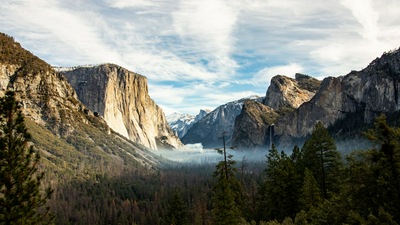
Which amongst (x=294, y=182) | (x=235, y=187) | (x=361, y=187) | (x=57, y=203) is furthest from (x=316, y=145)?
(x=57, y=203)

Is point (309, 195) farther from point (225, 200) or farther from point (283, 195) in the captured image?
point (225, 200)

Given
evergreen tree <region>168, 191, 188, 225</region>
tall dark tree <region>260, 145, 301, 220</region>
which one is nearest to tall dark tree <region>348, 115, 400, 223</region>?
tall dark tree <region>260, 145, 301, 220</region>

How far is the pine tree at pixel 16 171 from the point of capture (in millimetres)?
23078

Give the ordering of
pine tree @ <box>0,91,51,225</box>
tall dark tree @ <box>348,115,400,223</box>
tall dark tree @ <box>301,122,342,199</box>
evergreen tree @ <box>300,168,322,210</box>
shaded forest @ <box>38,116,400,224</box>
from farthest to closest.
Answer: tall dark tree @ <box>301,122,342,199</box>
evergreen tree @ <box>300,168,322,210</box>
pine tree @ <box>0,91,51,225</box>
shaded forest @ <box>38,116,400,224</box>
tall dark tree @ <box>348,115,400,223</box>

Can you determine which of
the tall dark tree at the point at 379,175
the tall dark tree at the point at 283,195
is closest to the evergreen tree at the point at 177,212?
the tall dark tree at the point at 283,195

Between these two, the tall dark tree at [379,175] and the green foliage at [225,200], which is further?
the green foliage at [225,200]

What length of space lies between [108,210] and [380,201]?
549 ft

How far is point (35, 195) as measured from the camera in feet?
78.8

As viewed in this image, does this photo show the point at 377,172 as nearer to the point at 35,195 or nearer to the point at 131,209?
the point at 35,195

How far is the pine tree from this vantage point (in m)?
23.1

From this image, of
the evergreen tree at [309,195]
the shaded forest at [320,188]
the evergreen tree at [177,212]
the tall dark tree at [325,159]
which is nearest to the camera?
the shaded forest at [320,188]

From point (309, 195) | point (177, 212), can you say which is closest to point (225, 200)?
point (309, 195)

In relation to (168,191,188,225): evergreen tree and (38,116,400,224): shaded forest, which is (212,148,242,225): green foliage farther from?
(168,191,188,225): evergreen tree

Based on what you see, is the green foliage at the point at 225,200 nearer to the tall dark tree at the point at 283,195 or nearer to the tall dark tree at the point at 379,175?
the tall dark tree at the point at 283,195
